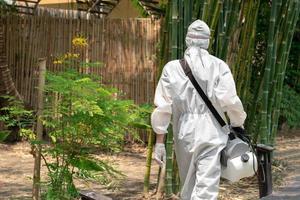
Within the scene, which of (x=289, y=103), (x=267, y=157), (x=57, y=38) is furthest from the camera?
(x=289, y=103)

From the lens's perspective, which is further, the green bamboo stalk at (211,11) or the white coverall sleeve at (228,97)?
the green bamboo stalk at (211,11)

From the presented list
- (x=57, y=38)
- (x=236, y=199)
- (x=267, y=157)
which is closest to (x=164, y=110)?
(x=267, y=157)

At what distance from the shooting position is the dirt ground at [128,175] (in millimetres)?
7086

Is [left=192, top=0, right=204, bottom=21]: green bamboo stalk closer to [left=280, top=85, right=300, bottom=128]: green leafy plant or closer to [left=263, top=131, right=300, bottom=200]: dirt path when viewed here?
[left=263, top=131, right=300, bottom=200]: dirt path

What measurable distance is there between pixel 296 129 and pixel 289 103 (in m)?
0.89

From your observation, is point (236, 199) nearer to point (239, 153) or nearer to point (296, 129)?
point (239, 153)

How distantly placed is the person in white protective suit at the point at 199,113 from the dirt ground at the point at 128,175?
1.79m

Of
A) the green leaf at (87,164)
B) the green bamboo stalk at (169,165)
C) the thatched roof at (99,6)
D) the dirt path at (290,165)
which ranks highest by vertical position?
the thatched roof at (99,6)

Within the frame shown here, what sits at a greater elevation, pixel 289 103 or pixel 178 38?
pixel 178 38

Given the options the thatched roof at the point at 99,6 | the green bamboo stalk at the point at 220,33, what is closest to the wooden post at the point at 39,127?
the green bamboo stalk at the point at 220,33

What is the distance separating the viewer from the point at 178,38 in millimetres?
6512

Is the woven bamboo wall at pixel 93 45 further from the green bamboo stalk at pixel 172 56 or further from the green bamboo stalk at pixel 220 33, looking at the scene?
the green bamboo stalk at pixel 172 56

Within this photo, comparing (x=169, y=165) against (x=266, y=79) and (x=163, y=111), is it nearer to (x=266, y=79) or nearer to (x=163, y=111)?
(x=163, y=111)

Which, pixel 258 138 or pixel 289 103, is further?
pixel 289 103
